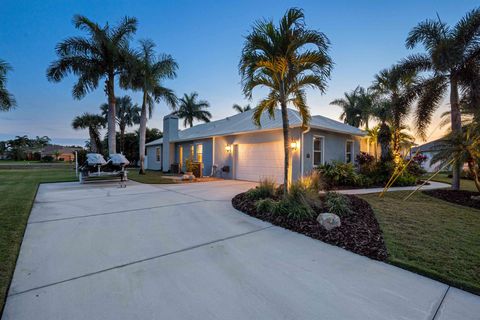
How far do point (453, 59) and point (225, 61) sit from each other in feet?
31.6

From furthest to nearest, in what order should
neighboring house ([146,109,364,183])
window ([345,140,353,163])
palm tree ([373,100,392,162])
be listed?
window ([345,140,353,163])
palm tree ([373,100,392,162])
neighboring house ([146,109,364,183])

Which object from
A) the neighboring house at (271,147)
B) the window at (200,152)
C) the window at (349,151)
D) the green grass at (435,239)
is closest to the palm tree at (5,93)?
the neighboring house at (271,147)

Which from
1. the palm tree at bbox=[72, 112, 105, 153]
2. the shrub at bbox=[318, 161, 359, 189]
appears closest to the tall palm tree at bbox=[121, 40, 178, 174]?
the shrub at bbox=[318, 161, 359, 189]

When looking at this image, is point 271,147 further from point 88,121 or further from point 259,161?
point 88,121

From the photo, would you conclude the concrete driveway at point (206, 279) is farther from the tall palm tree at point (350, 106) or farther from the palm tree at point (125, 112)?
the palm tree at point (125, 112)

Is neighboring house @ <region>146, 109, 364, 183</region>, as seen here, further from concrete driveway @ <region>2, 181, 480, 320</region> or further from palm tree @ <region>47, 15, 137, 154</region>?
palm tree @ <region>47, 15, 137, 154</region>

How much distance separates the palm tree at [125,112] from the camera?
28.7 metres

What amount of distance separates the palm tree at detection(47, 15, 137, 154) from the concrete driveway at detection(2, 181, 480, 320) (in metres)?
12.6

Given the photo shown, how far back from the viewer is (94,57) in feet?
47.0

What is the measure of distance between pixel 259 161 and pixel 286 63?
280 inches

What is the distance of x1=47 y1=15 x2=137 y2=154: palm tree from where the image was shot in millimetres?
13766

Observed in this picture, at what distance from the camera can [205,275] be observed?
9.00 feet

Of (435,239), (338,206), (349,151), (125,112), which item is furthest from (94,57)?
(435,239)

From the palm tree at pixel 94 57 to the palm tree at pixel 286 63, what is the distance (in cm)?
1173
